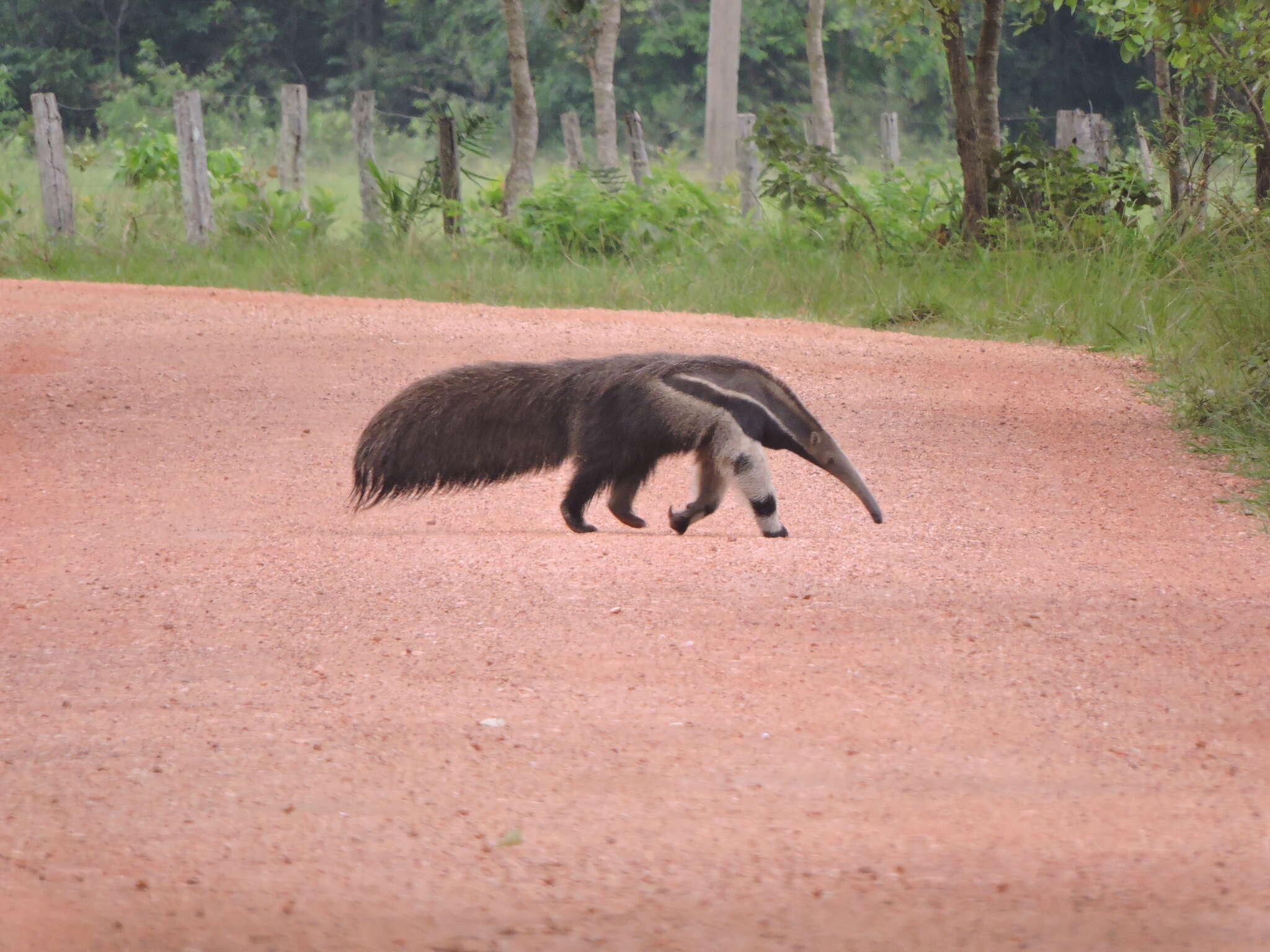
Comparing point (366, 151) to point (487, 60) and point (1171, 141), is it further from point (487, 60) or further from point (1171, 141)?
point (487, 60)

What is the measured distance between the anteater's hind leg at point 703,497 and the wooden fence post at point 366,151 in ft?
28.0

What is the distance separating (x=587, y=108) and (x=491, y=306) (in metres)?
24.2

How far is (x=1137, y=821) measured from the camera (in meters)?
2.72

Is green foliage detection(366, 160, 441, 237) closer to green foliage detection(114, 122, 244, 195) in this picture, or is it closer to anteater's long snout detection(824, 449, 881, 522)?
green foliage detection(114, 122, 244, 195)

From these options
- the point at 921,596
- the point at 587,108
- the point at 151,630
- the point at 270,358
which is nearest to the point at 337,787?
the point at 151,630

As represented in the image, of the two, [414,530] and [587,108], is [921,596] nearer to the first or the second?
[414,530]

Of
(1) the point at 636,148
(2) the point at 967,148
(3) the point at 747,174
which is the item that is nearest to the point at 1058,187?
(2) the point at 967,148

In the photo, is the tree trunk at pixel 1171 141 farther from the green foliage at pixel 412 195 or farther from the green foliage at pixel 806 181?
the green foliage at pixel 412 195

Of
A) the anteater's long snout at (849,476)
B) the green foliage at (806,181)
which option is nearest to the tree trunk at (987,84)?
the green foliage at (806,181)

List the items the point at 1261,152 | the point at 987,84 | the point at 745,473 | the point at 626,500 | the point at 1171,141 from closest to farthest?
the point at 745,473 → the point at 626,500 → the point at 1261,152 → the point at 1171,141 → the point at 987,84

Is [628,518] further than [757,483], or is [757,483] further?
[628,518]

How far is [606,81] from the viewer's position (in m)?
21.3

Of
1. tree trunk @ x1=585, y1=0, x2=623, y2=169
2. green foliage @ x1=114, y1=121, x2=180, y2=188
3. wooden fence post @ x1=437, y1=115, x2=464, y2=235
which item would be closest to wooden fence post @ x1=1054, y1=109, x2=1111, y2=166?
wooden fence post @ x1=437, y1=115, x2=464, y2=235

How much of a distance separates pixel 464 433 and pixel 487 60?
29.2 meters
